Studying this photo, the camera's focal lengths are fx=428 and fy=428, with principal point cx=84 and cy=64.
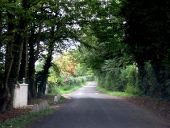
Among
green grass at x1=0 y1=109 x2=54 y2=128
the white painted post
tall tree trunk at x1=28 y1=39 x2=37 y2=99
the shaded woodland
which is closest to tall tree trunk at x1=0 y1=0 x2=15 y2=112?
the shaded woodland

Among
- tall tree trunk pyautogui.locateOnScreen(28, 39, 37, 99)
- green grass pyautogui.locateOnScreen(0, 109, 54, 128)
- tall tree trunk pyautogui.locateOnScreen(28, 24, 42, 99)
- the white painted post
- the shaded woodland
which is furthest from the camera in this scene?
tall tree trunk pyautogui.locateOnScreen(28, 39, 37, 99)

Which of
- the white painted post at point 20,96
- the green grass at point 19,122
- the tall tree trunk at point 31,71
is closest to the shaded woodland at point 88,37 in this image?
the tall tree trunk at point 31,71

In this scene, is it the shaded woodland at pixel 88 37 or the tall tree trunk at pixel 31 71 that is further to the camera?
the tall tree trunk at pixel 31 71

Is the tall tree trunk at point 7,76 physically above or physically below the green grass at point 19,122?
above

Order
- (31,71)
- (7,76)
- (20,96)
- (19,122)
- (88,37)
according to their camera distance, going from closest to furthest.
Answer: (19,122) < (7,76) < (20,96) < (31,71) < (88,37)

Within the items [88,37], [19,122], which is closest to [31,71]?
[88,37]

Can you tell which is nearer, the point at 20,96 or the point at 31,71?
the point at 20,96

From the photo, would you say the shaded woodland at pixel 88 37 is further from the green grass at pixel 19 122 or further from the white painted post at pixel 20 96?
the green grass at pixel 19 122

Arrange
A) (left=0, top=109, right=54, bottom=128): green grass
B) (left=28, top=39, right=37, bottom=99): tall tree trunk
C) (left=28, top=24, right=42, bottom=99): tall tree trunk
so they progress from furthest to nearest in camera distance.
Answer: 1. (left=28, top=39, right=37, bottom=99): tall tree trunk
2. (left=28, top=24, right=42, bottom=99): tall tree trunk
3. (left=0, top=109, right=54, bottom=128): green grass

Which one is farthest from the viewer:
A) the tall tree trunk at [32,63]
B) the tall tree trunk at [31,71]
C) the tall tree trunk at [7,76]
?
the tall tree trunk at [31,71]

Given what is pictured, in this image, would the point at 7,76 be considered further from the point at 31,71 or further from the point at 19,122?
the point at 31,71

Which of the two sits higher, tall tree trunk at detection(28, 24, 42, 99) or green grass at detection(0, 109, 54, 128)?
tall tree trunk at detection(28, 24, 42, 99)

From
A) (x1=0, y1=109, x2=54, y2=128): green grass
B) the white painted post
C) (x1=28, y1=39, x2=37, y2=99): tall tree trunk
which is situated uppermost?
(x1=28, y1=39, x2=37, y2=99): tall tree trunk

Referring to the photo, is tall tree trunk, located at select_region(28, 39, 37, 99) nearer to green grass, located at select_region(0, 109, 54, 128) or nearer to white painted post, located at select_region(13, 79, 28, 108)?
white painted post, located at select_region(13, 79, 28, 108)
